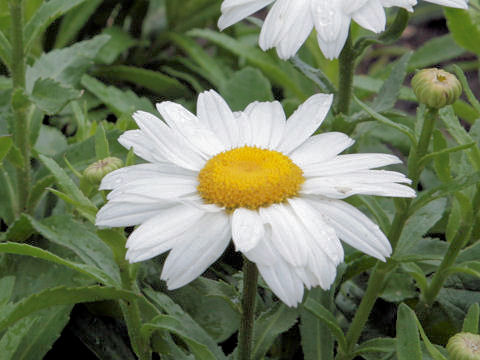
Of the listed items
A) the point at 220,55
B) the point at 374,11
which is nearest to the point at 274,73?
the point at 220,55

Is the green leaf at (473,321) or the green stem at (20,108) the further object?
the green stem at (20,108)

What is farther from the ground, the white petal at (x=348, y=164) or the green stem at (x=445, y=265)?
the white petal at (x=348, y=164)

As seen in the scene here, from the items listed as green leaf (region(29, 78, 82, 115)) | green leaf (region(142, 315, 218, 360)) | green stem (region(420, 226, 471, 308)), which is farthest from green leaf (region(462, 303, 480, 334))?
green leaf (region(29, 78, 82, 115))

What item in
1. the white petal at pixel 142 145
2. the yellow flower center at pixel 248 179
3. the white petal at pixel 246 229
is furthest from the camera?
the white petal at pixel 142 145

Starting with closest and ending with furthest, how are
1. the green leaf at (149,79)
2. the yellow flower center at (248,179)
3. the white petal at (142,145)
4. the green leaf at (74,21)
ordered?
the yellow flower center at (248,179), the white petal at (142,145), the green leaf at (149,79), the green leaf at (74,21)

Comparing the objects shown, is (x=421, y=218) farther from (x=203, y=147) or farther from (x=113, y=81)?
(x=113, y=81)

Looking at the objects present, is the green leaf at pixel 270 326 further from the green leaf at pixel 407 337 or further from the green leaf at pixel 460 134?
the green leaf at pixel 460 134

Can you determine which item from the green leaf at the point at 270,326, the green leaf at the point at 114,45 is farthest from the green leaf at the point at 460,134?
the green leaf at the point at 114,45
